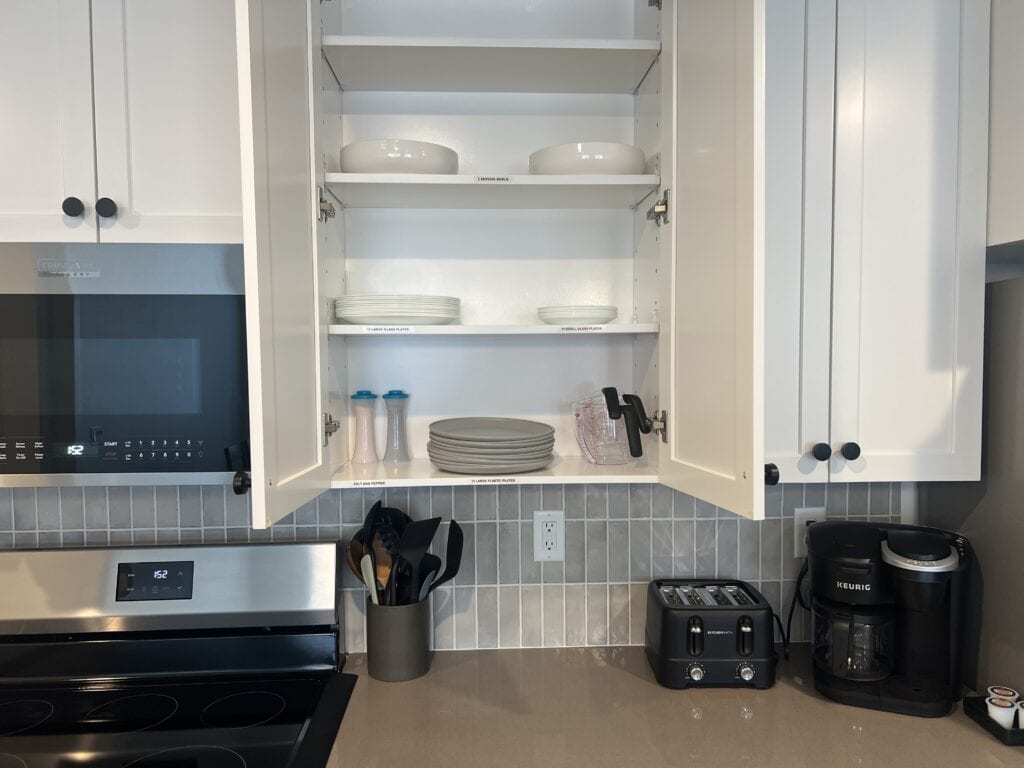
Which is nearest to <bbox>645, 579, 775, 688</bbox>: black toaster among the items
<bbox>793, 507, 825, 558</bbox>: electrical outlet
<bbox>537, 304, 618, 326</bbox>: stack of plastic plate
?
<bbox>793, 507, 825, 558</bbox>: electrical outlet

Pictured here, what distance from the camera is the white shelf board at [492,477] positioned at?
4.44 ft

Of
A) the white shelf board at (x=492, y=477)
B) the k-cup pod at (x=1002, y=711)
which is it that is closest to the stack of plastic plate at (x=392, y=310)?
the white shelf board at (x=492, y=477)

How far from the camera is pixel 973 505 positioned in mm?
1397

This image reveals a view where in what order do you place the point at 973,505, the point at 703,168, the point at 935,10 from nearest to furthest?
the point at 703,168 < the point at 935,10 < the point at 973,505

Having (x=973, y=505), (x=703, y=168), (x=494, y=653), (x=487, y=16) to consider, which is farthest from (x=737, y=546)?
(x=487, y=16)

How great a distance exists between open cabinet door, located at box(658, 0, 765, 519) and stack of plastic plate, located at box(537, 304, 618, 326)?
134mm

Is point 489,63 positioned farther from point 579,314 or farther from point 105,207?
point 105,207

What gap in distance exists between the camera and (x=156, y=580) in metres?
1.49

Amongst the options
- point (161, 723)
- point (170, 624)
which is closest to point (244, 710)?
point (161, 723)

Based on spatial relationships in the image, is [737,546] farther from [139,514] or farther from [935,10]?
[139,514]

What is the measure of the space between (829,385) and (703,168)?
0.49m

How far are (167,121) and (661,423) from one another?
3.60 ft

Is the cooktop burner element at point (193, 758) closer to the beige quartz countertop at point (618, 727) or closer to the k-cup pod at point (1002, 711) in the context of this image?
the beige quartz countertop at point (618, 727)

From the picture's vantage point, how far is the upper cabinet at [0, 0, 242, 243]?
1.22 m
